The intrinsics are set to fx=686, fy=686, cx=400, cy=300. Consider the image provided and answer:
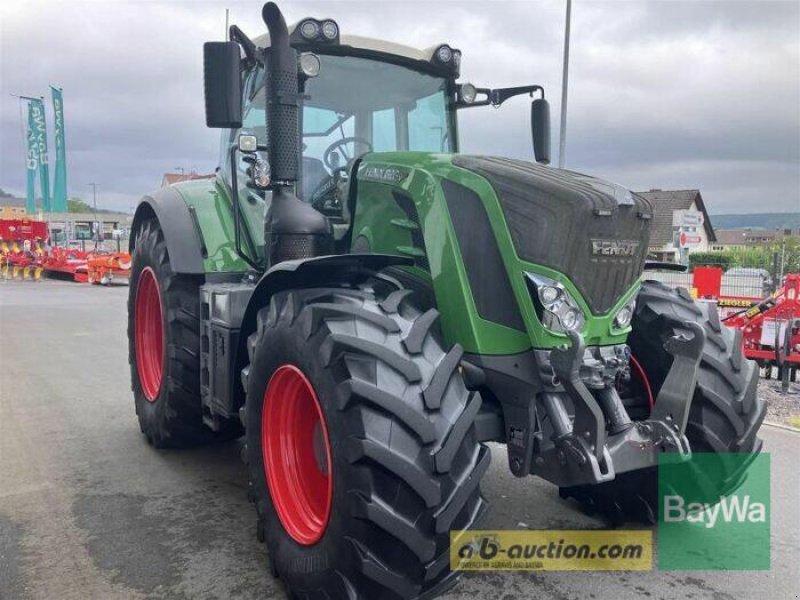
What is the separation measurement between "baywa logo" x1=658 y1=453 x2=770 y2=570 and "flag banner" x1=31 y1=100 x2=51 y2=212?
32.3 m

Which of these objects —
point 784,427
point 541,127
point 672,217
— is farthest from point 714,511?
point 672,217

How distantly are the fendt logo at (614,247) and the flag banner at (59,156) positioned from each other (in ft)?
106

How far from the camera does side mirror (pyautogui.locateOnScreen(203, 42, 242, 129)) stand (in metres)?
3.09

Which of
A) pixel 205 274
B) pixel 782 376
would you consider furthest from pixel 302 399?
pixel 782 376

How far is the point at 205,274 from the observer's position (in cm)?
430

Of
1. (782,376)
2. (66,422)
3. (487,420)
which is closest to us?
(487,420)

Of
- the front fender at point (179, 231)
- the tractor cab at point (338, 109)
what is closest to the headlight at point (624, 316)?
the tractor cab at point (338, 109)

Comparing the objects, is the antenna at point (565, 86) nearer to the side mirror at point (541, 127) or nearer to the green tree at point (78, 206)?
the side mirror at point (541, 127)

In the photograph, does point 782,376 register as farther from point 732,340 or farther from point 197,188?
point 197,188

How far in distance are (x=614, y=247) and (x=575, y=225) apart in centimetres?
23

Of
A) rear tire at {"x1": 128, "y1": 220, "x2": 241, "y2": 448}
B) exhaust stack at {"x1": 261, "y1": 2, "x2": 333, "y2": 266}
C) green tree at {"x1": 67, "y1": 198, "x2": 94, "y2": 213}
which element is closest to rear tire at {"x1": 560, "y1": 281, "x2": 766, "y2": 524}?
exhaust stack at {"x1": 261, "y1": 2, "x2": 333, "y2": 266}

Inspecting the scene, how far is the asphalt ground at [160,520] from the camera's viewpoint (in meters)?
3.05

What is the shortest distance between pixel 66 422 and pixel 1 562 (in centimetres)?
245

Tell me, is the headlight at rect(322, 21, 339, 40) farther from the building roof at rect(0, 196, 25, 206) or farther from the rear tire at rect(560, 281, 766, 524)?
the building roof at rect(0, 196, 25, 206)
